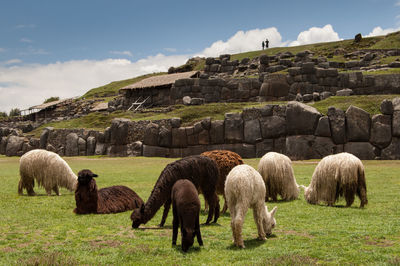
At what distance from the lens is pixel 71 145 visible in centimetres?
3769

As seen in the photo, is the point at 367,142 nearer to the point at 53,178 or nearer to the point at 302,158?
the point at 302,158

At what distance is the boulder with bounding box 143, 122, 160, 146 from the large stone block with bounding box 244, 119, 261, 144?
7735 mm

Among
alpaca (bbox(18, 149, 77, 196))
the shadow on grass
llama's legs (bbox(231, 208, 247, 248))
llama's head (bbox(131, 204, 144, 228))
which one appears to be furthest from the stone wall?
llama's legs (bbox(231, 208, 247, 248))

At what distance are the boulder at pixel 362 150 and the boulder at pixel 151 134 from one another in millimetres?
15148

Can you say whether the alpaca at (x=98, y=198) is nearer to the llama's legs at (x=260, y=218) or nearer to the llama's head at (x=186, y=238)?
the llama's head at (x=186, y=238)

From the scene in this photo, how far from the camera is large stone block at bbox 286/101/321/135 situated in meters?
27.7

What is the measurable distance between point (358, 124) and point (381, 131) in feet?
4.92

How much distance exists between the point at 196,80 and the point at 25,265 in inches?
1562

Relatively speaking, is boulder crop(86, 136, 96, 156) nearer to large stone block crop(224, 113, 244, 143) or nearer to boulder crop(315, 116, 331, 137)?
large stone block crop(224, 113, 244, 143)

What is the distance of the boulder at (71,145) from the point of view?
37.5 metres

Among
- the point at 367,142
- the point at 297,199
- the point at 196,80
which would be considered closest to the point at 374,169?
the point at 367,142

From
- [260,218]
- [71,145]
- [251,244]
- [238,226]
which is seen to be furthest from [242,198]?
[71,145]

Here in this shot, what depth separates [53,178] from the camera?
13578mm

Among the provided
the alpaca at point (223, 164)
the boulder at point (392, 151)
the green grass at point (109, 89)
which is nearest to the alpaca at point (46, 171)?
the alpaca at point (223, 164)
